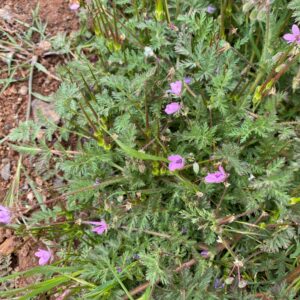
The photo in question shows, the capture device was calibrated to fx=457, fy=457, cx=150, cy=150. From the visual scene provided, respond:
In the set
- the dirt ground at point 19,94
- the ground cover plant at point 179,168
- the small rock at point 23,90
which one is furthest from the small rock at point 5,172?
the small rock at point 23,90

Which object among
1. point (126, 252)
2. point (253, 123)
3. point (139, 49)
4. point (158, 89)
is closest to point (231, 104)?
point (253, 123)

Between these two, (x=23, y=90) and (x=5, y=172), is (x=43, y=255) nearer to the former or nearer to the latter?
(x=5, y=172)

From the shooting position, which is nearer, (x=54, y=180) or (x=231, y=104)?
(x=231, y=104)

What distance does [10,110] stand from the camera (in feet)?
7.71

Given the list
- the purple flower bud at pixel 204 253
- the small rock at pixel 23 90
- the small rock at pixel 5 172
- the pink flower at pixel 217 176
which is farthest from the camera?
the small rock at pixel 23 90

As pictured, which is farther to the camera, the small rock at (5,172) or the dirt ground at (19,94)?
the small rock at (5,172)

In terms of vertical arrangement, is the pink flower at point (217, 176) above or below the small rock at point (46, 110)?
above

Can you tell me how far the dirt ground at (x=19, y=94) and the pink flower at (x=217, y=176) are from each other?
0.86 meters

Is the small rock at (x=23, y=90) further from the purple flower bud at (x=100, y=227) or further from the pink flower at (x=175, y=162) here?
the pink flower at (x=175, y=162)

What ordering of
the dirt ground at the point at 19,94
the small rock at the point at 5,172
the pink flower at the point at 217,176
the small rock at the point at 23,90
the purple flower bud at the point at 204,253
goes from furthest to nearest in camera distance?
the small rock at the point at 23,90
the small rock at the point at 5,172
the dirt ground at the point at 19,94
the purple flower bud at the point at 204,253
the pink flower at the point at 217,176

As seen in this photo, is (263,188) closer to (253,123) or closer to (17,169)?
(253,123)

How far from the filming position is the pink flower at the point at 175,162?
1782 mm

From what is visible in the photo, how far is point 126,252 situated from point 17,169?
28.9 inches

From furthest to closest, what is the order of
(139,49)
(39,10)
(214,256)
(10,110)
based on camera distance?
(39,10) < (10,110) < (139,49) < (214,256)
